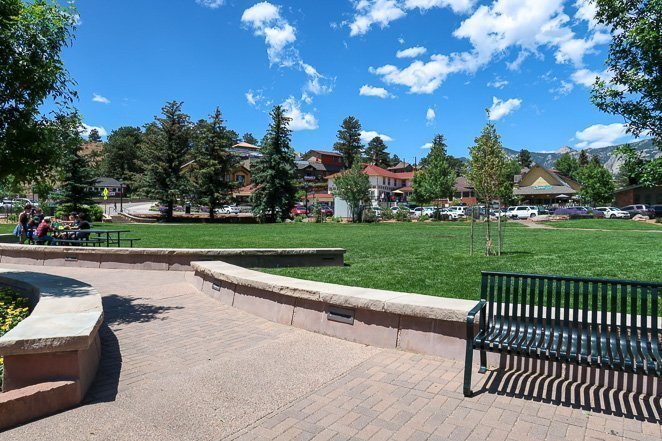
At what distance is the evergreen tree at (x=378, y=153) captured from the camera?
406 feet

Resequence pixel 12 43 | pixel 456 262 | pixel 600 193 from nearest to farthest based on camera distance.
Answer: pixel 12 43 → pixel 456 262 → pixel 600 193

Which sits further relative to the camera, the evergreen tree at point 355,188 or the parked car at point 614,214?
the parked car at point 614,214

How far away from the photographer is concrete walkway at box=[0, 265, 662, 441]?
10.0ft

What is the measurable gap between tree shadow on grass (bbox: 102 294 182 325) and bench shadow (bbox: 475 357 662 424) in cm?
455

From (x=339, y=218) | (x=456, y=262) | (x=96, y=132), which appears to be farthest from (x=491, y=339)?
(x=96, y=132)

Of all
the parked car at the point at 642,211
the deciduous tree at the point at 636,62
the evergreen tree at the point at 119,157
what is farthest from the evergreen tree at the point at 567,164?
the deciduous tree at the point at 636,62

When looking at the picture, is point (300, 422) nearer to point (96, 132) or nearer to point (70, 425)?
point (70, 425)

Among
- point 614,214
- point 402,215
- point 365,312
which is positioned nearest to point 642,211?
point 614,214

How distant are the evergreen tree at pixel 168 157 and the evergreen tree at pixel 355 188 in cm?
1490

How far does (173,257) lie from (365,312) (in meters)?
7.16

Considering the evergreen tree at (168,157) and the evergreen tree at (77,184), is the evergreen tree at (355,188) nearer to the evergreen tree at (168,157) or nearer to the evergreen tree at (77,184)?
the evergreen tree at (168,157)

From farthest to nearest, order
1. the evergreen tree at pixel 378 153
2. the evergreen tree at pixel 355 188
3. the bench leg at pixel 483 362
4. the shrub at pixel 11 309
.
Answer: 1. the evergreen tree at pixel 378 153
2. the evergreen tree at pixel 355 188
3. the shrub at pixel 11 309
4. the bench leg at pixel 483 362

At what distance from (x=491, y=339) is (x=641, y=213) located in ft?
179

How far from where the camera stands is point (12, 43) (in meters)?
5.33
